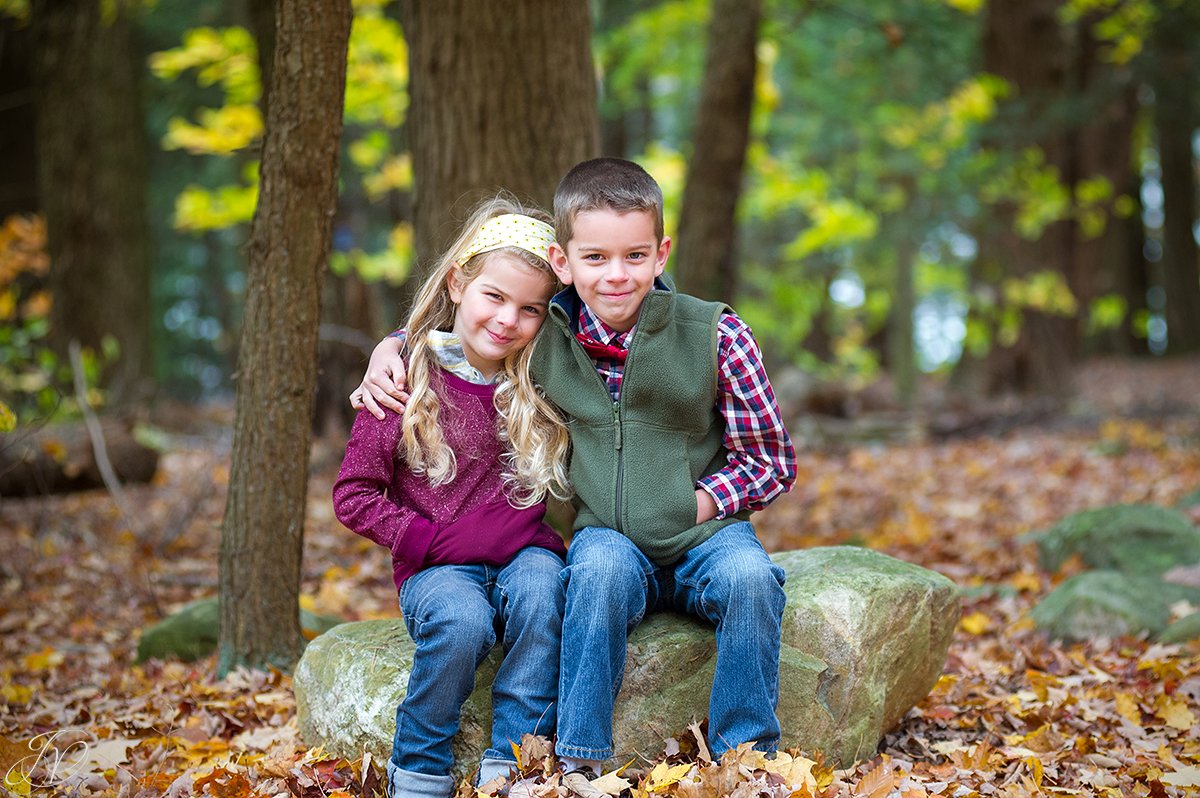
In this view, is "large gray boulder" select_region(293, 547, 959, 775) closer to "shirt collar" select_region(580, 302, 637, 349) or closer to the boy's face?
"shirt collar" select_region(580, 302, 637, 349)

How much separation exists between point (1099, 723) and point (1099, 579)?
5.21ft

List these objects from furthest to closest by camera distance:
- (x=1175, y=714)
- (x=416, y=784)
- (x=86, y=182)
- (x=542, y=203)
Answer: (x=86, y=182) → (x=542, y=203) → (x=1175, y=714) → (x=416, y=784)

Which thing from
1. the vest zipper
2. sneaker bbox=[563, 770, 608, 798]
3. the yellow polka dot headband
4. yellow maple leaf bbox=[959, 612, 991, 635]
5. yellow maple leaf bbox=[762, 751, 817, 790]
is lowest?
yellow maple leaf bbox=[959, 612, 991, 635]

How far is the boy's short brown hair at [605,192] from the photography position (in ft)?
10.4

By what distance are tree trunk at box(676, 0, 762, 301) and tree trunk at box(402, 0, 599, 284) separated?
8.94 feet

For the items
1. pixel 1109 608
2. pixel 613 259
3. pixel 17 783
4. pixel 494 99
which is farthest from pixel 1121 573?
pixel 17 783

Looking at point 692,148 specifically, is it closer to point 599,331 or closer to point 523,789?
point 599,331

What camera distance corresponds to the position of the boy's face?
10.5ft

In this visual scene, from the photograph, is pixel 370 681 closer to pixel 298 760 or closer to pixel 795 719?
pixel 298 760

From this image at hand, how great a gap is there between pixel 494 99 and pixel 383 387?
229cm

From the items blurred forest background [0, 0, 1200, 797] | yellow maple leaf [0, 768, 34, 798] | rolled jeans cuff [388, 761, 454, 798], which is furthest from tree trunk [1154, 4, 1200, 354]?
yellow maple leaf [0, 768, 34, 798]

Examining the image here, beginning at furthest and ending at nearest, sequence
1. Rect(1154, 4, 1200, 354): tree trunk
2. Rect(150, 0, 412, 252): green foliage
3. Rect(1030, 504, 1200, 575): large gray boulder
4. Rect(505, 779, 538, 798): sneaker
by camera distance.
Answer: Rect(1154, 4, 1200, 354): tree trunk, Rect(150, 0, 412, 252): green foliage, Rect(1030, 504, 1200, 575): large gray boulder, Rect(505, 779, 538, 798): sneaker

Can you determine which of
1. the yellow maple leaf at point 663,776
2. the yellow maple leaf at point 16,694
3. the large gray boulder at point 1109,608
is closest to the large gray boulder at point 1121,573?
the large gray boulder at point 1109,608

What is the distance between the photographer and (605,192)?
3.19 meters
